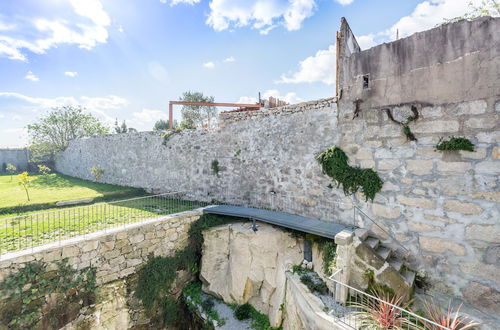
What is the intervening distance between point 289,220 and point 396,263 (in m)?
2.90

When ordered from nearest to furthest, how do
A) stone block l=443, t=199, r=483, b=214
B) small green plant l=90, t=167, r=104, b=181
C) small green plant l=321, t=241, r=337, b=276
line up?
stone block l=443, t=199, r=483, b=214
small green plant l=321, t=241, r=337, b=276
small green plant l=90, t=167, r=104, b=181

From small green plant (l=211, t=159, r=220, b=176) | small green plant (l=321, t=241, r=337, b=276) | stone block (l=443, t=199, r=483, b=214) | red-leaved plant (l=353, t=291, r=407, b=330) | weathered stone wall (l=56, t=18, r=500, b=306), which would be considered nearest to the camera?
red-leaved plant (l=353, t=291, r=407, b=330)

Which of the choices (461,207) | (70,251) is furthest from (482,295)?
(70,251)

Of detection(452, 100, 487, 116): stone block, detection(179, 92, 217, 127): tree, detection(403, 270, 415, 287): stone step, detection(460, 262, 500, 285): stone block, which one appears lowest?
detection(403, 270, 415, 287): stone step

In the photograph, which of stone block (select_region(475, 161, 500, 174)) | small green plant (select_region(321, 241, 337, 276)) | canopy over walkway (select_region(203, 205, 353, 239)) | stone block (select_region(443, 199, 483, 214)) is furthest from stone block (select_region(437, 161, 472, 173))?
small green plant (select_region(321, 241, 337, 276))

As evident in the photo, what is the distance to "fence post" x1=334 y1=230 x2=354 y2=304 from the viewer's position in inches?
190

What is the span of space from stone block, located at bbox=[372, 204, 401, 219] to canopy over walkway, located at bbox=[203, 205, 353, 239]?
2.81 feet

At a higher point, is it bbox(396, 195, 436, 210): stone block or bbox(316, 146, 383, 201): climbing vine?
bbox(316, 146, 383, 201): climbing vine

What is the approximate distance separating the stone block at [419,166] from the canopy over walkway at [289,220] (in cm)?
221

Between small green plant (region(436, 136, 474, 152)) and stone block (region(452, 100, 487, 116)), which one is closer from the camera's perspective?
stone block (region(452, 100, 487, 116))

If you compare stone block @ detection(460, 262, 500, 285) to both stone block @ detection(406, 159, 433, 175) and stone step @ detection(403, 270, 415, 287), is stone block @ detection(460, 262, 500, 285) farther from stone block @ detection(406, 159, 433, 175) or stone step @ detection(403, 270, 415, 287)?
stone block @ detection(406, 159, 433, 175)

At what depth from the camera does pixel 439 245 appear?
523 cm

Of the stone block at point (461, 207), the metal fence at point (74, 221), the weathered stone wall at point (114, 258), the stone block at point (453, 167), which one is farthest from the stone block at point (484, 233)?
the metal fence at point (74, 221)

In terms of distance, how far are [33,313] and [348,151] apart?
9.13 m
